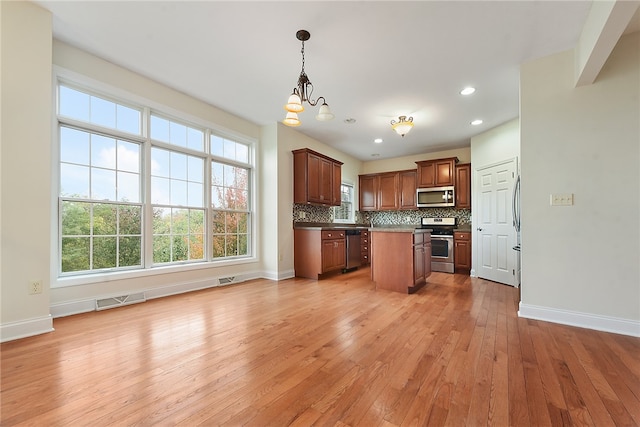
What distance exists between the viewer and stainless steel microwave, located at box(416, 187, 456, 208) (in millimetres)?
6046

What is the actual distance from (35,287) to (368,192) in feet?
21.2

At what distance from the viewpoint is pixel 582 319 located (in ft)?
8.73

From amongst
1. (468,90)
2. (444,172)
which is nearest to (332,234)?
(444,172)

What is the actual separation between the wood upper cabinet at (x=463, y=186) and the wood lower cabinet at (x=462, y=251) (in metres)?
0.68

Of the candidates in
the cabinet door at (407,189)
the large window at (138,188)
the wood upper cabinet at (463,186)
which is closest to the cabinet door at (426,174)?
the cabinet door at (407,189)

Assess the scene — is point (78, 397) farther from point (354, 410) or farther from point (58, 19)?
point (58, 19)

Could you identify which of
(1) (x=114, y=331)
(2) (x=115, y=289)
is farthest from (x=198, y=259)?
(1) (x=114, y=331)

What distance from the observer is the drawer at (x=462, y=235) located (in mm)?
5605

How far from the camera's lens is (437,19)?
2.42 m

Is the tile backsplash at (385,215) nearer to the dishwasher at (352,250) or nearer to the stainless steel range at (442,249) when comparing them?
the stainless steel range at (442,249)

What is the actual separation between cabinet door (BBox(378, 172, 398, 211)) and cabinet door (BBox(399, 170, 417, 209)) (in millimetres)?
144

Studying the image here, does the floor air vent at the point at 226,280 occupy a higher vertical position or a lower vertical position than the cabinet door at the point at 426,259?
lower

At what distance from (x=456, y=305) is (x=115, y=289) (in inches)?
158

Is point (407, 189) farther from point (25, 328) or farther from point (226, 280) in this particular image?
point (25, 328)
